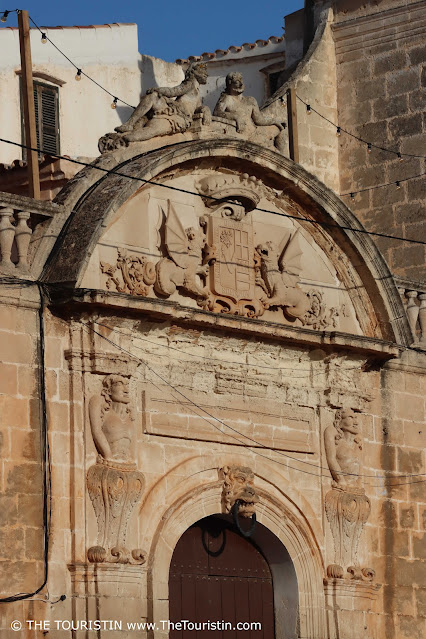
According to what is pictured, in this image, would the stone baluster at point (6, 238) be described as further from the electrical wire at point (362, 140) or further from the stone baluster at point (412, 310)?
the electrical wire at point (362, 140)

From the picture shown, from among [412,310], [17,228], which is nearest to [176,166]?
[17,228]

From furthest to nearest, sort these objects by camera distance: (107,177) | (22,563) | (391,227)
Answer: (391,227)
(107,177)
(22,563)

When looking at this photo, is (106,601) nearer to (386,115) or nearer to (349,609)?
(349,609)

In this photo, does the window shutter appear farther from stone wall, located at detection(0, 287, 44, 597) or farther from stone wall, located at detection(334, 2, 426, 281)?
stone wall, located at detection(0, 287, 44, 597)

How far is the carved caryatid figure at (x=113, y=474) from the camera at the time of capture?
14.0 meters

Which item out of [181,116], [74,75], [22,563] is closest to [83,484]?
[22,563]

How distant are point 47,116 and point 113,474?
8111mm

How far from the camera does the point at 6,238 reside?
14.0 meters

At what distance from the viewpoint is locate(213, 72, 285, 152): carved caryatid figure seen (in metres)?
15.8

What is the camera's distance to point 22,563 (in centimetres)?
1341

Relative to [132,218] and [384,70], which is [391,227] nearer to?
[384,70]

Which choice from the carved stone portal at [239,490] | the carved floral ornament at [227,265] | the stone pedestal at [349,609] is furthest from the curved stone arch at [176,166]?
the stone pedestal at [349,609]

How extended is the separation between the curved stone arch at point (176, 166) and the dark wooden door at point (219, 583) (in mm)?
2638

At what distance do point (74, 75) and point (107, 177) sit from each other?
7.19m
